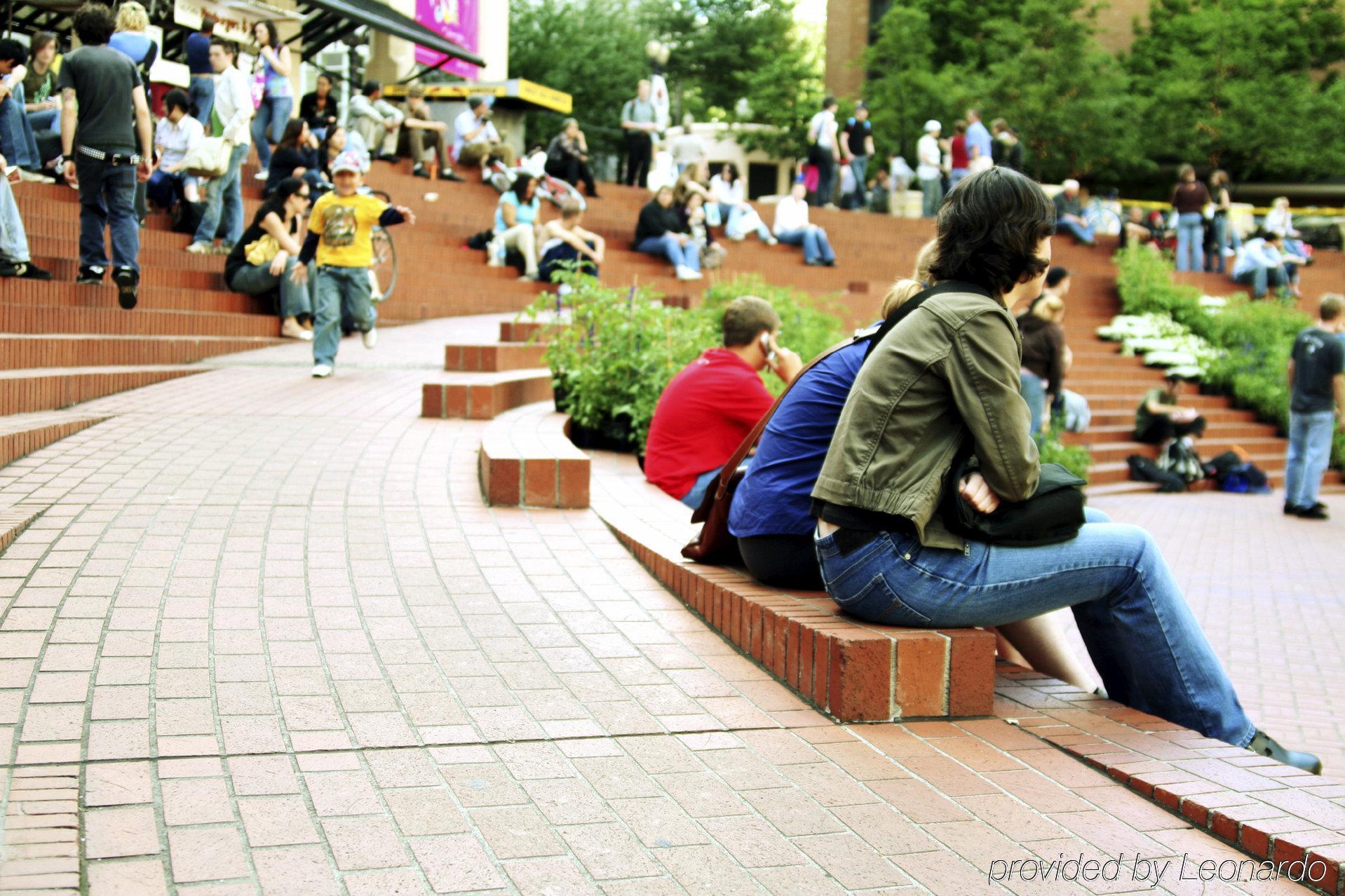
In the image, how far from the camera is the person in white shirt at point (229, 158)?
41.6 ft

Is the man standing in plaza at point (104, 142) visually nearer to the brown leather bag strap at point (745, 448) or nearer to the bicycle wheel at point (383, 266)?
the bicycle wheel at point (383, 266)

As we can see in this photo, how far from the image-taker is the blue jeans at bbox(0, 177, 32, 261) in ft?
30.6

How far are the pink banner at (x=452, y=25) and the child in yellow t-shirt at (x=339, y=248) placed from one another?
1626 cm

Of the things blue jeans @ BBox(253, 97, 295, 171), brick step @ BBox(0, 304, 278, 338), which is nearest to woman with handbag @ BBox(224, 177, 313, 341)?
brick step @ BBox(0, 304, 278, 338)

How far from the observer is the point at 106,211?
9.62 m

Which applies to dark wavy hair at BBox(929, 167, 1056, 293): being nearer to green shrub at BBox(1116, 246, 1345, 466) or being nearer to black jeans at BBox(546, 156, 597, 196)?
green shrub at BBox(1116, 246, 1345, 466)

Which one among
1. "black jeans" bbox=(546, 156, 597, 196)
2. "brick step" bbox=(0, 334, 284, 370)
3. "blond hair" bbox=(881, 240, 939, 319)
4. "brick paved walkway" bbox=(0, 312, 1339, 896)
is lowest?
"brick paved walkway" bbox=(0, 312, 1339, 896)

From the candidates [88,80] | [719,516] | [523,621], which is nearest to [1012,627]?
[719,516]

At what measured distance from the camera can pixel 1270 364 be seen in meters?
18.6

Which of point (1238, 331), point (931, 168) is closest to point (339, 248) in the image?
point (1238, 331)

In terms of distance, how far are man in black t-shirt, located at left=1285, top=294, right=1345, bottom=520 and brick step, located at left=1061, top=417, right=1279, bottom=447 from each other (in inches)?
90.6

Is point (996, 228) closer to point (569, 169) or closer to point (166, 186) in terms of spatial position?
point (166, 186)

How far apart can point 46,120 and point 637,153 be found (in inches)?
489

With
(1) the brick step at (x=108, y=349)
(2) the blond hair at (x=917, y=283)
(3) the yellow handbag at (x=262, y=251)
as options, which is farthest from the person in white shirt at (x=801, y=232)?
(2) the blond hair at (x=917, y=283)
